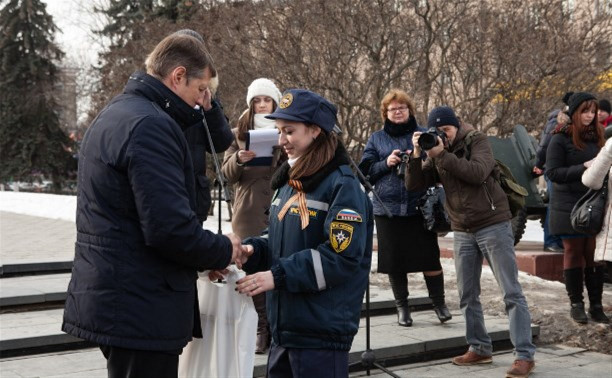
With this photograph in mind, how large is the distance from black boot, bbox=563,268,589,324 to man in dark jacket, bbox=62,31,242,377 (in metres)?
5.08

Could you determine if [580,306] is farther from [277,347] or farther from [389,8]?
[389,8]

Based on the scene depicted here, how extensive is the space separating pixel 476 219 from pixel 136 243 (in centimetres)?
348

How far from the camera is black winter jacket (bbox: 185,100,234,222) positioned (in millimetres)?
4688

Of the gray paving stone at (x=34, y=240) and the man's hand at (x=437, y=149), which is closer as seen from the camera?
the man's hand at (x=437, y=149)

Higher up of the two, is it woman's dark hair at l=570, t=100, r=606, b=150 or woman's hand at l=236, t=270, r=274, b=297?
woman's dark hair at l=570, t=100, r=606, b=150

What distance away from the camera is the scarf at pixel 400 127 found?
6.91 meters

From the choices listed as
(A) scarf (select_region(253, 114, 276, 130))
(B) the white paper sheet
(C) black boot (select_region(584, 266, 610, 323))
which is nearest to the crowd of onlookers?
(B) the white paper sheet

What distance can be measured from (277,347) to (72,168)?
40361 mm

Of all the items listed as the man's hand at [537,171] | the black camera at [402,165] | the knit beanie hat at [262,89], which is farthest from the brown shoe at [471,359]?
the man's hand at [537,171]

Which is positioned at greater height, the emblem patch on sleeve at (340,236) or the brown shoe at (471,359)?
the emblem patch on sleeve at (340,236)

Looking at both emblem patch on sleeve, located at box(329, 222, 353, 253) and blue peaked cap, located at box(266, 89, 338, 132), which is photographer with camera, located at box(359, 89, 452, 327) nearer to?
blue peaked cap, located at box(266, 89, 338, 132)

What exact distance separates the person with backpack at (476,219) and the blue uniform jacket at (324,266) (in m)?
2.38

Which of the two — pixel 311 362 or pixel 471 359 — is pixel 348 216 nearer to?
pixel 311 362

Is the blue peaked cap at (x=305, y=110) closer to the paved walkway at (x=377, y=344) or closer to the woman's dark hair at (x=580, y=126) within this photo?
the paved walkway at (x=377, y=344)
